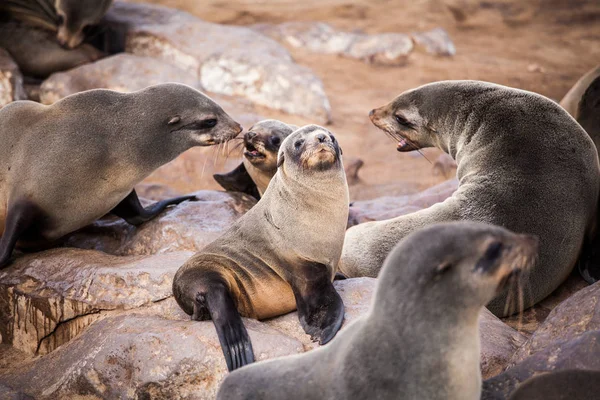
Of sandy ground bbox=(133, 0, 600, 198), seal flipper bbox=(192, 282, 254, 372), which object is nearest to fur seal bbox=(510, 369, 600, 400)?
seal flipper bbox=(192, 282, 254, 372)

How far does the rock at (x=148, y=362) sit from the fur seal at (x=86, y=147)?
59.1 inches

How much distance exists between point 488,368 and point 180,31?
7.88 metres

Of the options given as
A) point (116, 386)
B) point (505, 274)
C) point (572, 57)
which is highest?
point (505, 274)

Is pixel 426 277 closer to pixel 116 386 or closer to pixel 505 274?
pixel 505 274

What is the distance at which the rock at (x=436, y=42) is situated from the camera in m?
13.4

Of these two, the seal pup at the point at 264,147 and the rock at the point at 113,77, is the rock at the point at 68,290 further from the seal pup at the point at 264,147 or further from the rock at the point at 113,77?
the rock at the point at 113,77

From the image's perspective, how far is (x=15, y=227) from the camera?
5305mm

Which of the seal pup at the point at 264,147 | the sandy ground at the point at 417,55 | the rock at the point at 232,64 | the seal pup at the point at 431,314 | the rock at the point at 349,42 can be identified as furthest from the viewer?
the rock at the point at 349,42

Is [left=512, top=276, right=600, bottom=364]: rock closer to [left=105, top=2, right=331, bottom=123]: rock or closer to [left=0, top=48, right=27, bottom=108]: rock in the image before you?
[left=105, top=2, right=331, bottom=123]: rock

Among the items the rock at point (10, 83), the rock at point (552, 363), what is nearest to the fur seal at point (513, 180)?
the rock at point (552, 363)

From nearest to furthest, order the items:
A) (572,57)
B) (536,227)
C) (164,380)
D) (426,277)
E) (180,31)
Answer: (426,277)
(164,380)
(536,227)
(180,31)
(572,57)

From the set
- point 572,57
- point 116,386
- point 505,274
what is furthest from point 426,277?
point 572,57

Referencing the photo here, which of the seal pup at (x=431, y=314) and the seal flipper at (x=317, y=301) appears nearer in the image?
the seal pup at (x=431, y=314)

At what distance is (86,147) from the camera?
18.1ft
